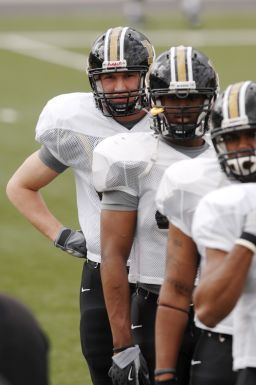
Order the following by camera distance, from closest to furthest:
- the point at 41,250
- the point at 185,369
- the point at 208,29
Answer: the point at 185,369 → the point at 41,250 → the point at 208,29

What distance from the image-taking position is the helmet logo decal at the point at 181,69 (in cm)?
506

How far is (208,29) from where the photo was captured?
1158 inches

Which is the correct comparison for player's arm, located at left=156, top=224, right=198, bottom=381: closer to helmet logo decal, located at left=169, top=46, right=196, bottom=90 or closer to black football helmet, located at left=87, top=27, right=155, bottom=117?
helmet logo decal, located at left=169, top=46, right=196, bottom=90

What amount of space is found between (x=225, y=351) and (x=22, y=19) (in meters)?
27.9

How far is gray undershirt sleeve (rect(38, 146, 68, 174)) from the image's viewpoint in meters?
5.92

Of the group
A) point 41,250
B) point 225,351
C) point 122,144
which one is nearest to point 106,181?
point 122,144

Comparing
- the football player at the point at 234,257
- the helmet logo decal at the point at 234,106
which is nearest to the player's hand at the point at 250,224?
the football player at the point at 234,257

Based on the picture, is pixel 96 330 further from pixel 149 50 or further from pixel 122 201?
pixel 149 50

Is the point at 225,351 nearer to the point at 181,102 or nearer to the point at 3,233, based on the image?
the point at 181,102

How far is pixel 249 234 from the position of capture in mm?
4102

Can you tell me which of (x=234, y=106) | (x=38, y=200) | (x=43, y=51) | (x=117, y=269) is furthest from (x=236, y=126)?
(x=43, y=51)

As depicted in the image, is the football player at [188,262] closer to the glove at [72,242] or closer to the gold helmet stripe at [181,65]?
the gold helmet stripe at [181,65]

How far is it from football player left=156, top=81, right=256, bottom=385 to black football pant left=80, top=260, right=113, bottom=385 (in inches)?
41.9

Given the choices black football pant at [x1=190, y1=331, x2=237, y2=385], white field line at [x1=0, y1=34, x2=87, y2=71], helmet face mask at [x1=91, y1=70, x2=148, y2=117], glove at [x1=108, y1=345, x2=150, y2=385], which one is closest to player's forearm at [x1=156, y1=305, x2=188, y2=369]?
black football pant at [x1=190, y1=331, x2=237, y2=385]
